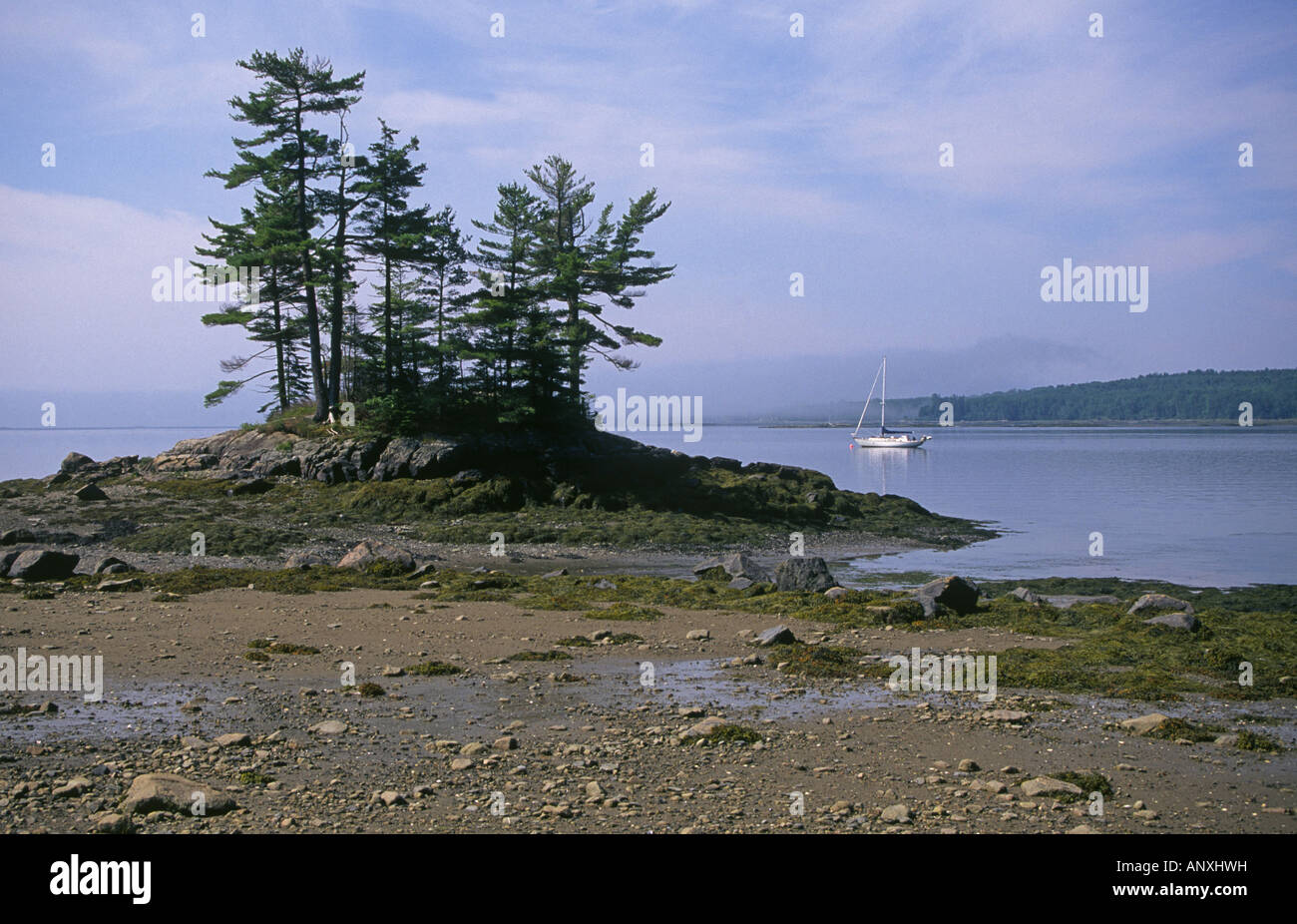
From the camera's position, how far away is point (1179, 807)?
802cm

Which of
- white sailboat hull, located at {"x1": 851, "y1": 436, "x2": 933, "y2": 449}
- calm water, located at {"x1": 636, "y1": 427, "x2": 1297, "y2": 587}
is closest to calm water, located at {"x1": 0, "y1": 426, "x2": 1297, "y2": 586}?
calm water, located at {"x1": 636, "y1": 427, "x2": 1297, "y2": 587}

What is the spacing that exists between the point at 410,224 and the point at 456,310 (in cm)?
539

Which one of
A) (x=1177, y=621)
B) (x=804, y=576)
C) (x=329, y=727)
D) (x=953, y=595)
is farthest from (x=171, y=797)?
(x=1177, y=621)

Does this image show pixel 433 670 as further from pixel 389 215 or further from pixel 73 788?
pixel 389 215

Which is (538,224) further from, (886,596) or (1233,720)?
(1233,720)

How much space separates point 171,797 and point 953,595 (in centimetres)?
1482

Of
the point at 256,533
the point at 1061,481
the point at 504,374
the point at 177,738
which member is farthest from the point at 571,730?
the point at 1061,481

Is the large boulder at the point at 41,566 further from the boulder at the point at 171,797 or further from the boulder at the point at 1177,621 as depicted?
the boulder at the point at 1177,621

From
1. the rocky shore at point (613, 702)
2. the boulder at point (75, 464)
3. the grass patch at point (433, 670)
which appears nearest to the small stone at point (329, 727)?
the rocky shore at point (613, 702)

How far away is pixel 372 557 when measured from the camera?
2383 centimetres

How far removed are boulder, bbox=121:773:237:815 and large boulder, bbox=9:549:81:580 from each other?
16.1 meters

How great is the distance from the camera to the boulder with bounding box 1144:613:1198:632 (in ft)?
54.5

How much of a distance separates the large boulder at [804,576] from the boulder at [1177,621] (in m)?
6.51

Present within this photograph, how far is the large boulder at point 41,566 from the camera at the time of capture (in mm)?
21219
